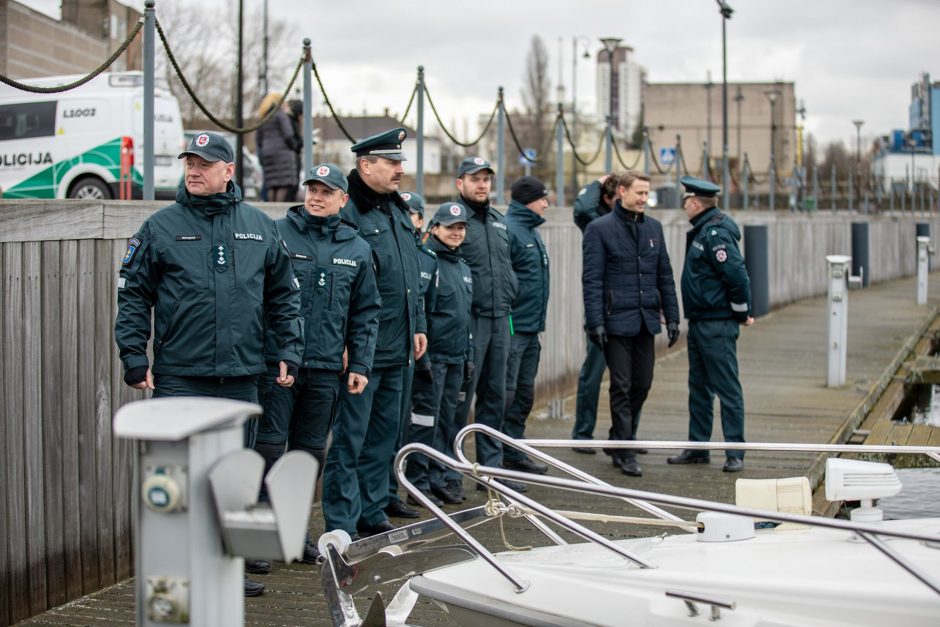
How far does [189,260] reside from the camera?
5.45 metres

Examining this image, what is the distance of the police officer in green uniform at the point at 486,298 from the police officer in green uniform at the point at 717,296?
1451mm

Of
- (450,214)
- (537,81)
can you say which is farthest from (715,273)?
(537,81)

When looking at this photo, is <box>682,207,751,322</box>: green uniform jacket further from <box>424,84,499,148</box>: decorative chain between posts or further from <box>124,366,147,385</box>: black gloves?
<box>124,366,147,385</box>: black gloves

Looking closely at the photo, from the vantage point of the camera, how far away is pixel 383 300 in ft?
22.9

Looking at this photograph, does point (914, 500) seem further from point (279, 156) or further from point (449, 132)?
point (279, 156)

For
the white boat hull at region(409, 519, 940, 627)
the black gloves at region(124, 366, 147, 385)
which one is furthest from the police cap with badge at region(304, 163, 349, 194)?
the white boat hull at region(409, 519, 940, 627)

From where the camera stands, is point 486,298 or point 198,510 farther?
point 486,298

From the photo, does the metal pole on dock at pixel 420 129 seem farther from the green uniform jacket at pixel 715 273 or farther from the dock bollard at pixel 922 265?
the dock bollard at pixel 922 265

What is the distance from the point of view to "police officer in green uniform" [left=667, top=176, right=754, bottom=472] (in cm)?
889

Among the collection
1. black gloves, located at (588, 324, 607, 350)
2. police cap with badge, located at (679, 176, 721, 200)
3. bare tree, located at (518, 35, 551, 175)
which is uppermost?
bare tree, located at (518, 35, 551, 175)

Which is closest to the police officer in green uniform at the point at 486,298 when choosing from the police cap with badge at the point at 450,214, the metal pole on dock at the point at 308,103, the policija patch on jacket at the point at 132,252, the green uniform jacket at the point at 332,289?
the police cap with badge at the point at 450,214

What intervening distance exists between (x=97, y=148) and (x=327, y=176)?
1130 centimetres

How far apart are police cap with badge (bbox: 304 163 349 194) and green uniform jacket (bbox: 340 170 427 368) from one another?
528mm

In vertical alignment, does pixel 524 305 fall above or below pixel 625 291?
below
